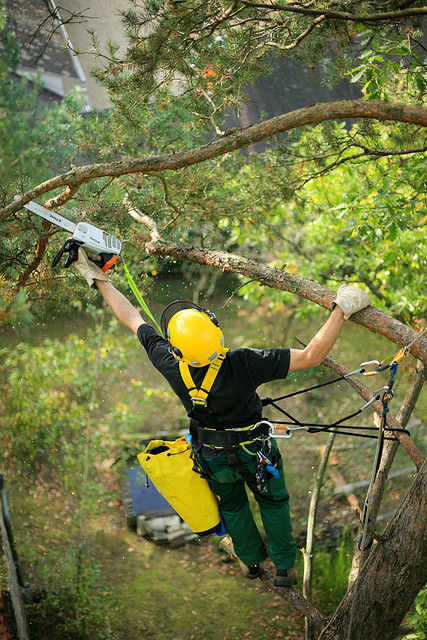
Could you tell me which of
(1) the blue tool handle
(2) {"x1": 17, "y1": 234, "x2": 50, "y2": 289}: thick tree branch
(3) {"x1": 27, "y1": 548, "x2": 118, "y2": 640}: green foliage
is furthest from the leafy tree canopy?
(3) {"x1": 27, "y1": 548, "x2": 118, "y2": 640}: green foliage

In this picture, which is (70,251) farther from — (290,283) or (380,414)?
(380,414)

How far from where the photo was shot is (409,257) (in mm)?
5406

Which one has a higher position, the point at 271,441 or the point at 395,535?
the point at 271,441

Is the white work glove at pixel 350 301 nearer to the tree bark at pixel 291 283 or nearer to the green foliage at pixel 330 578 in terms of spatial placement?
the tree bark at pixel 291 283

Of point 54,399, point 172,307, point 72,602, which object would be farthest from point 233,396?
point 54,399

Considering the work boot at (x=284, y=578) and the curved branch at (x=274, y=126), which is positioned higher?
the curved branch at (x=274, y=126)

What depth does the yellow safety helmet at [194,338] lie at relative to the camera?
2.04 metres

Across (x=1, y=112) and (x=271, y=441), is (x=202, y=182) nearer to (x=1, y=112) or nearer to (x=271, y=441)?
(x=1, y=112)

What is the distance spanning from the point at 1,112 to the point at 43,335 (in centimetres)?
528

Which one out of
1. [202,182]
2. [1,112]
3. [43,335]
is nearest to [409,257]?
[202,182]

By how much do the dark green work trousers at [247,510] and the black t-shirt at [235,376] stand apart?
0.20 meters

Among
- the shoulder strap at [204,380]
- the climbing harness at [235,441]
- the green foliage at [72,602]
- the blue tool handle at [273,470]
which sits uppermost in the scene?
the shoulder strap at [204,380]

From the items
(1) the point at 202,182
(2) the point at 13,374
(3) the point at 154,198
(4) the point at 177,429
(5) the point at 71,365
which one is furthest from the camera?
(4) the point at 177,429

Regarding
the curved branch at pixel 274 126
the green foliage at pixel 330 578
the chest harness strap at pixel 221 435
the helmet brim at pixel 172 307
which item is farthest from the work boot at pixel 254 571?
the green foliage at pixel 330 578
